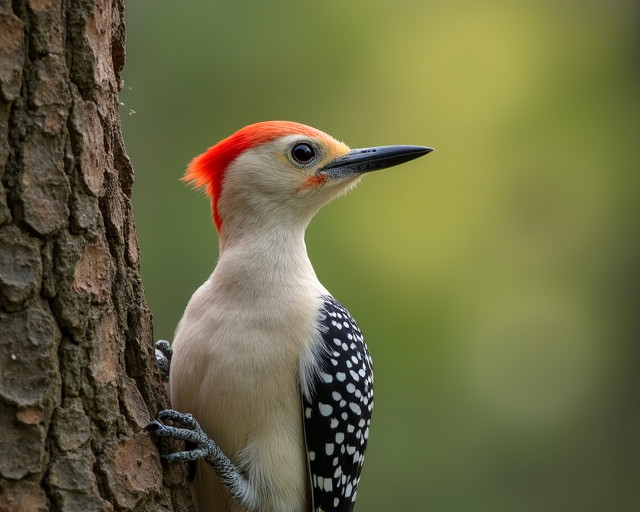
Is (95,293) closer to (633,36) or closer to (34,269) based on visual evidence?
(34,269)

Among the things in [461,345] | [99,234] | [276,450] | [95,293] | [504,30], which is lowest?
[461,345]

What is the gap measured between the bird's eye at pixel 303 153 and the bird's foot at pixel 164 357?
1.24 m

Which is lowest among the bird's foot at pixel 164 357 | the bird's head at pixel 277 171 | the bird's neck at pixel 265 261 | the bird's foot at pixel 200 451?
the bird's foot at pixel 200 451

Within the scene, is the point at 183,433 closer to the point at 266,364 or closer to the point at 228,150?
the point at 266,364

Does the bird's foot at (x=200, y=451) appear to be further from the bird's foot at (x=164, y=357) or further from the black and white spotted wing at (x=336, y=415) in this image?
the bird's foot at (x=164, y=357)

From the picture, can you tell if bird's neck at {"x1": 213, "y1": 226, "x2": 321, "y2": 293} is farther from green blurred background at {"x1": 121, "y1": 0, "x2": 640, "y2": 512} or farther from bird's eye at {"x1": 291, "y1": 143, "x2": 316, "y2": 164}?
green blurred background at {"x1": 121, "y1": 0, "x2": 640, "y2": 512}

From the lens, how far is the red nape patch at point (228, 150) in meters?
4.73

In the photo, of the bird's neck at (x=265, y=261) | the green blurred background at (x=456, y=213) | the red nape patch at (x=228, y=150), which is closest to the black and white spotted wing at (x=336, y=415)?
the bird's neck at (x=265, y=261)

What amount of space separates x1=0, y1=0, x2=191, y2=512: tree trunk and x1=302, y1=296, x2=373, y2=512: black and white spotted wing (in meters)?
0.88

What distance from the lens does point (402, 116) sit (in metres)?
9.60

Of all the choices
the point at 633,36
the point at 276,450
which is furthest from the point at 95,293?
the point at 633,36

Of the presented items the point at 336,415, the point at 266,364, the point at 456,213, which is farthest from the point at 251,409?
the point at 456,213

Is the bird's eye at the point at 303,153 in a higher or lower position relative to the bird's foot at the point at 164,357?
higher

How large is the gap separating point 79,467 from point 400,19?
324 inches
